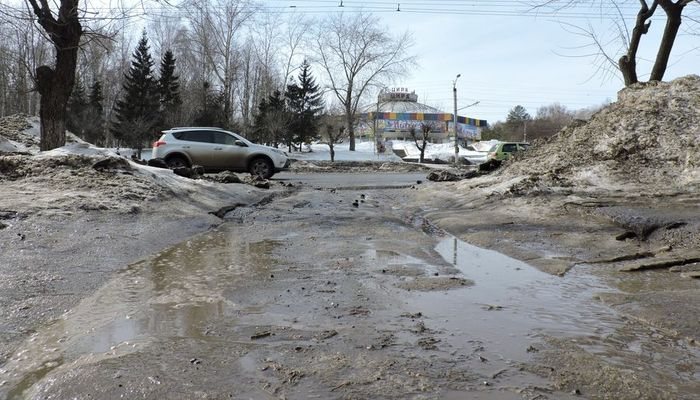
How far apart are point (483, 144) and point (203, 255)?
273ft

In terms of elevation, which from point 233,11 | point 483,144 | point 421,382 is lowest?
point 421,382

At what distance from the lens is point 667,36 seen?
46.1 ft

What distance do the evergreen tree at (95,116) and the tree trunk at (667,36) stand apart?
146 ft

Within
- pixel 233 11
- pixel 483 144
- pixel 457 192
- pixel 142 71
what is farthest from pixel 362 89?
pixel 457 192

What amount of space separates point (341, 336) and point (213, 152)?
592 inches

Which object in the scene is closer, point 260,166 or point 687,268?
point 687,268

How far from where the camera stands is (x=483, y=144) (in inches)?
3381

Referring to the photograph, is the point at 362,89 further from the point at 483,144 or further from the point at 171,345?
the point at 171,345

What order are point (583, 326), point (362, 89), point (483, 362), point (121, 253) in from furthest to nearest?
point (362, 89), point (121, 253), point (583, 326), point (483, 362)

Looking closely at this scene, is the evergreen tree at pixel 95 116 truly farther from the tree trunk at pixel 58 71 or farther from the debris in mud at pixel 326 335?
the debris in mud at pixel 326 335

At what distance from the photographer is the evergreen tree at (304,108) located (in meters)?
58.6

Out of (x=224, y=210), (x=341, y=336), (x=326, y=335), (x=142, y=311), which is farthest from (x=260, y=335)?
(x=224, y=210)

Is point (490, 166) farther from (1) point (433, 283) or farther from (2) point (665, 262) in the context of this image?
(1) point (433, 283)

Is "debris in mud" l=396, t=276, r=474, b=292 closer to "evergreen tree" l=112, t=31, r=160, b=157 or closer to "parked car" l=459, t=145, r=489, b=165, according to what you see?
"parked car" l=459, t=145, r=489, b=165
